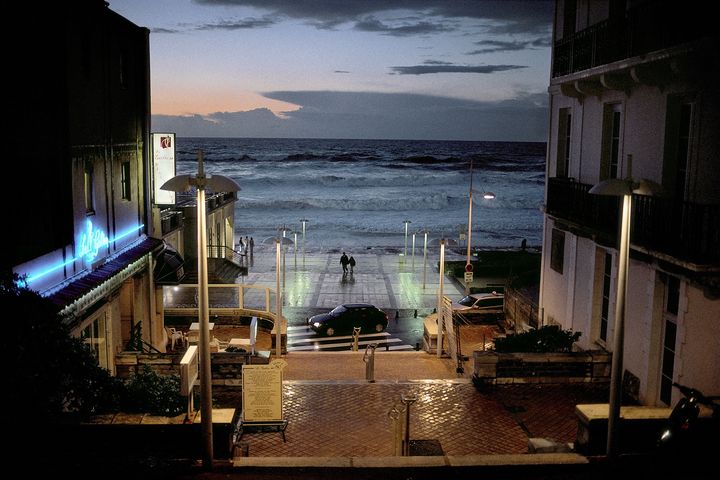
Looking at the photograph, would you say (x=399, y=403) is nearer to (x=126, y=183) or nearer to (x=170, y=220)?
(x=126, y=183)

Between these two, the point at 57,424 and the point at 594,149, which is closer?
the point at 57,424

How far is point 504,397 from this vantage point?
15.4m

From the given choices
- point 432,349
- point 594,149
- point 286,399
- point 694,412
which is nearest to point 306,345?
point 432,349

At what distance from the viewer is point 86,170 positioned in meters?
15.5

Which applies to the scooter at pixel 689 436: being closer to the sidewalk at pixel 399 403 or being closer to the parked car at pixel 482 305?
the sidewalk at pixel 399 403

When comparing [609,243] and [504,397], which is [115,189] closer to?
[504,397]

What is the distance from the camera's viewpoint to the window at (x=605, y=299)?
682 inches

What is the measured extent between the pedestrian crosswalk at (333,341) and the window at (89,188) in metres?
10.8

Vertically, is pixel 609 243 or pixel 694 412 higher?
pixel 609 243

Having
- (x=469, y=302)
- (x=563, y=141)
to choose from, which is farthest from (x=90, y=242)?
(x=469, y=302)

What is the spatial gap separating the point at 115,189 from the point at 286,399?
7543 mm

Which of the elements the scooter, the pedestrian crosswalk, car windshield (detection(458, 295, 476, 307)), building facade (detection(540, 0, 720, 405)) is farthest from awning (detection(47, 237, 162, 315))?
car windshield (detection(458, 295, 476, 307))

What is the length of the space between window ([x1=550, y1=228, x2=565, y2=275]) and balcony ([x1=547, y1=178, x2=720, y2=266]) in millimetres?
1935

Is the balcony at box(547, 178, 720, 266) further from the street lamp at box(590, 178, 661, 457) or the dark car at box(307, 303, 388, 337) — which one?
the dark car at box(307, 303, 388, 337)
